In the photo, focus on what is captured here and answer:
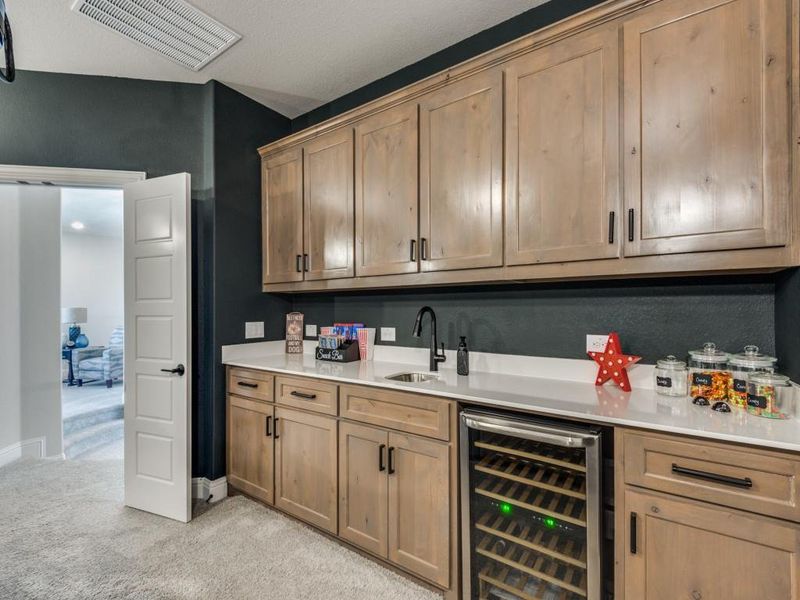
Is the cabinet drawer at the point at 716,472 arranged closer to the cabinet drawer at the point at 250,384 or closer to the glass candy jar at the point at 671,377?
the glass candy jar at the point at 671,377

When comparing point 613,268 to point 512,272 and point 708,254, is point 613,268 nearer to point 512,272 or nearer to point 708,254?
point 708,254

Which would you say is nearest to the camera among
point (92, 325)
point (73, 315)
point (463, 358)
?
point (463, 358)

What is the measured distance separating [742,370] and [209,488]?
3110 millimetres

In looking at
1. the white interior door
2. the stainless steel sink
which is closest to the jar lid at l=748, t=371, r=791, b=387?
the stainless steel sink

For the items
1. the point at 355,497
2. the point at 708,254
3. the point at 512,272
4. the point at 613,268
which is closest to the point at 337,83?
the point at 512,272

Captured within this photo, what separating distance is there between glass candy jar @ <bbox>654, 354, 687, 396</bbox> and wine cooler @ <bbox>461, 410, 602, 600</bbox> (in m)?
0.51

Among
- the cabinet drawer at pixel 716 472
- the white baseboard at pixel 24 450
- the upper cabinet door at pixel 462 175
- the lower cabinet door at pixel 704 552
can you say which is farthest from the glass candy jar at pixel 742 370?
the white baseboard at pixel 24 450

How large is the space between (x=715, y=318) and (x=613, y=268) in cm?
53

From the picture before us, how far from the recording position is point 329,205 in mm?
2680

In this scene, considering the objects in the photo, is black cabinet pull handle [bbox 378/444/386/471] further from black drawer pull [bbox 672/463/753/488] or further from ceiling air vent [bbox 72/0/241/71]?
ceiling air vent [bbox 72/0/241/71]

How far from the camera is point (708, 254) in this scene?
4.74ft

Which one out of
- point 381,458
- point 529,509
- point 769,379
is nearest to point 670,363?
point 769,379

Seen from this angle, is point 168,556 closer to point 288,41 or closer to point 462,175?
point 462,175

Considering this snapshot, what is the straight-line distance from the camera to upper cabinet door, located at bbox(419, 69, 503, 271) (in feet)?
6.35
